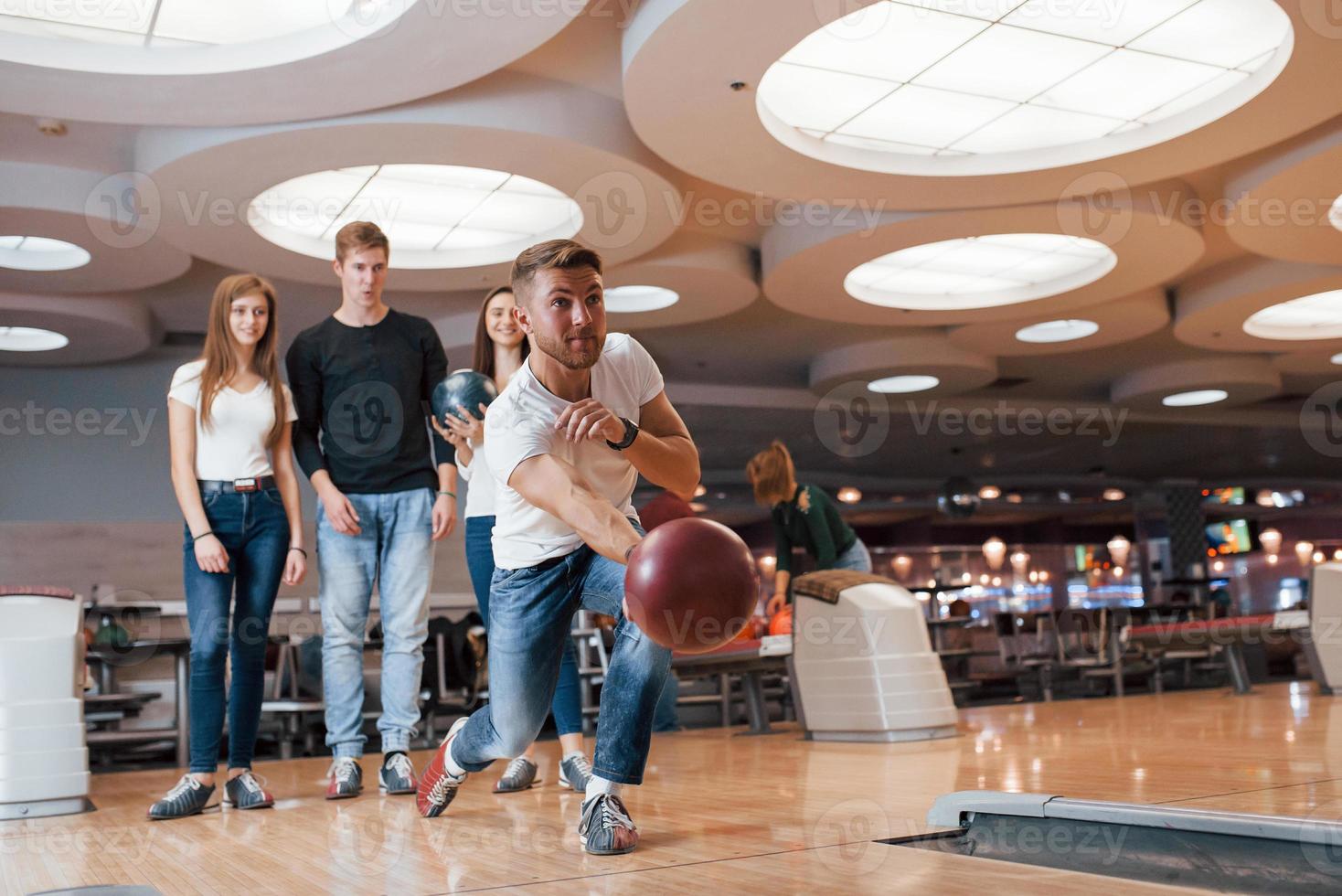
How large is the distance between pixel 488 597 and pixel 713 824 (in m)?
1.07

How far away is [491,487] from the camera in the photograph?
347cm

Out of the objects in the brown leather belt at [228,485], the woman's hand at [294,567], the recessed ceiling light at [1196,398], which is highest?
the recessed ceiling light at [1196,398]

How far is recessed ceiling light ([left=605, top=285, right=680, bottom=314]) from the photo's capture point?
28.7ft

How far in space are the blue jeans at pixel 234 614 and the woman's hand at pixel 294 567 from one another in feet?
0.13

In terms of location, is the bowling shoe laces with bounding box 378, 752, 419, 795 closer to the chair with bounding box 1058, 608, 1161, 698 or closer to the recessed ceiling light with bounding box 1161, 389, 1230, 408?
the chair with bounding box 1058, 608, 1161, 698

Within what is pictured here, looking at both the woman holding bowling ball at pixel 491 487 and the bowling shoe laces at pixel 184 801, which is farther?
the woman holding bowling ball at pixel 491 487

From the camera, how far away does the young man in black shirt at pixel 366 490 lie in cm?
342

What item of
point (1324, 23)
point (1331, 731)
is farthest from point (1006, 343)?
point (1331, 731)

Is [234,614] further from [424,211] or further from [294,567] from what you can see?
[424,211]

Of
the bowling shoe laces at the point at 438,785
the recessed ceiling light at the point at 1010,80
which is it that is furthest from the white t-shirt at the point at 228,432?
the recessed ceiling light at the point at 1010,80

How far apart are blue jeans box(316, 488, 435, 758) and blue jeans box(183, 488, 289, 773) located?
0.56 ft

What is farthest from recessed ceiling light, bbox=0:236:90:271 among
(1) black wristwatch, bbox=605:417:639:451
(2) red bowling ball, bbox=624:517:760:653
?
(2) red bowling ball, bbox=624:517:760:653

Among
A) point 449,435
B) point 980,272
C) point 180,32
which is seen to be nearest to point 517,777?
point 449,435

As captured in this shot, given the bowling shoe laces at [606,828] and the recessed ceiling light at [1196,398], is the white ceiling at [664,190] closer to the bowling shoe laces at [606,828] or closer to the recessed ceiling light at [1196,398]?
the recessed ceiling light at [1196,398]
